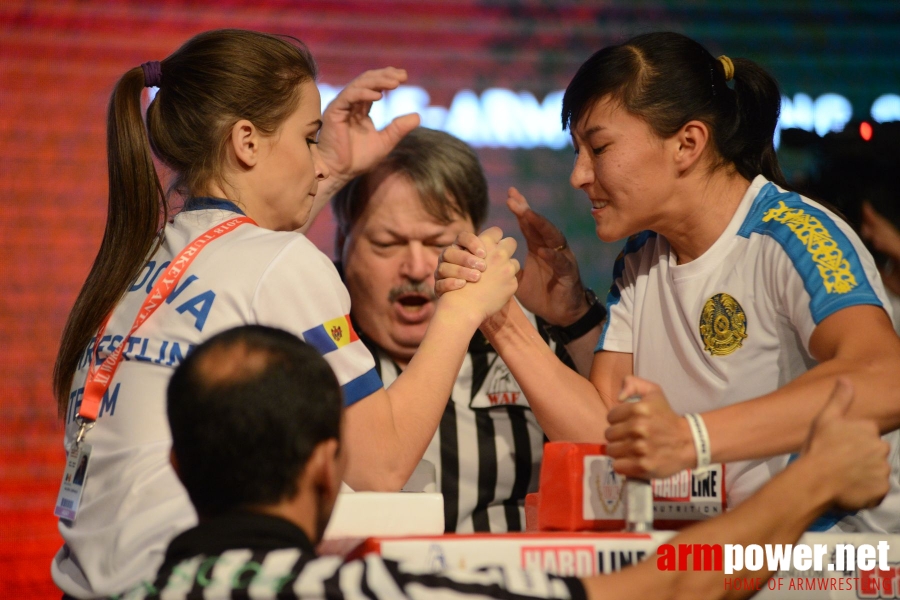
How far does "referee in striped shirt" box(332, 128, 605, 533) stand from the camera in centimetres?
215

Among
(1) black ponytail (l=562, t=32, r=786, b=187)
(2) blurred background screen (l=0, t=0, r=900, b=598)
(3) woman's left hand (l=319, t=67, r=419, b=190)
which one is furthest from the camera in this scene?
(2) blurred background screen (l=0, t=0, r=900, b=598)

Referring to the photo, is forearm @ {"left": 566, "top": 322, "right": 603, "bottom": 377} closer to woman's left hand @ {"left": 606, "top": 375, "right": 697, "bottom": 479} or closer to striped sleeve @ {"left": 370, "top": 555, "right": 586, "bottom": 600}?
woman's left hand @ {"left": 606, "top": 375, "right": 697, "bottom": 479}

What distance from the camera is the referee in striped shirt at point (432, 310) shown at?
2152 mm

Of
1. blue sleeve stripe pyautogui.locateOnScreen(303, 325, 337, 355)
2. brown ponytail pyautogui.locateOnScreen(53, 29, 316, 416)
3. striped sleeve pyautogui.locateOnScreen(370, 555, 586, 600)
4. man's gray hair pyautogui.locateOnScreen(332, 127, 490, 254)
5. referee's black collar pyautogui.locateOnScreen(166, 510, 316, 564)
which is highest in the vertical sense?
man's gray hair pyautogui.locateOnScreen(332, 127, 490, 254)

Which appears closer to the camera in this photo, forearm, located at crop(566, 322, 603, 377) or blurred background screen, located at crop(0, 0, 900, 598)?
forearm, located at crop(566, 322, 603, 377)

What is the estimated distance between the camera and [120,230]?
149 centimetres

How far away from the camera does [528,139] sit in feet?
11.9

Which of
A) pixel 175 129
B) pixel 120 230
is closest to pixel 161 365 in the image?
pixel 120 230

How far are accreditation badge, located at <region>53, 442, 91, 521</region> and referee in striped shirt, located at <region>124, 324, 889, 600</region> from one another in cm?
38

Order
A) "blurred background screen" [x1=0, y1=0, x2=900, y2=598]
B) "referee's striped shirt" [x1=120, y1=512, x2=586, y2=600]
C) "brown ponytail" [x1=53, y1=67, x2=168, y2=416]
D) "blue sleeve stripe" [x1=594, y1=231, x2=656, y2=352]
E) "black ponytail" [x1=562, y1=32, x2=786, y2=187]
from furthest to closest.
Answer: "blurred background screen" [x1=0, y1=0, x2=900, y2=598] < "blue sleeve stripe" [x1=594, y1=231, x2=656, y2=352] < "black ponytail" [x1=562, y1=32, x2=786, y2=187] < "brown ponytail" [x1=53, y1=67, x2=168, y2=416] < "referee's striped shirt" [x1=120, y1=512, x2=586, y2=600]

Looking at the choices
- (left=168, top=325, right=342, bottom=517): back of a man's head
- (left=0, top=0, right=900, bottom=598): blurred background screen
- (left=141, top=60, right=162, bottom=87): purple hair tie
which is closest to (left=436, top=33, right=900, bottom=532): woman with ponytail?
(left=141, top=60, right=162, bottom=87): purple hair tie

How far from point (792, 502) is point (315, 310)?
704 millimetres

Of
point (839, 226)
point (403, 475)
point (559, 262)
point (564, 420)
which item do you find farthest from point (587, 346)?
point (403, 475)

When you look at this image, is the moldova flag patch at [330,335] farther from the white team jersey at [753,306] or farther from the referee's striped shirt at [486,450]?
the referee's striped shirt at [486,450]
